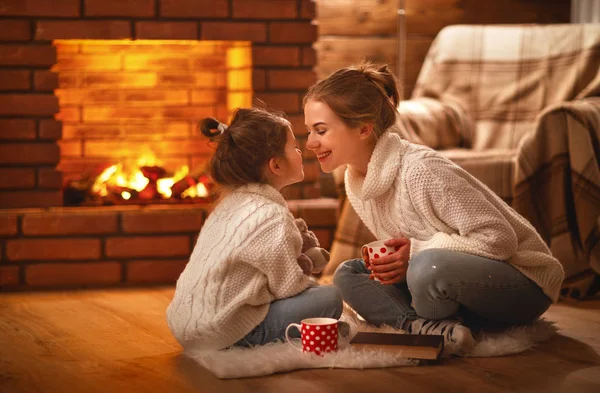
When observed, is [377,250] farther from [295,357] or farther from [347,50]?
[347,50]

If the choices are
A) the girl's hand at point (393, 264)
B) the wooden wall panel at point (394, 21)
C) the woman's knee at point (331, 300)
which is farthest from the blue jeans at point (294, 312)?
the wooden wall panel at point (394, 21)

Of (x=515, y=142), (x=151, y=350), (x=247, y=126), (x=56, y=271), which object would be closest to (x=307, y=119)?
(x=247, y=126)

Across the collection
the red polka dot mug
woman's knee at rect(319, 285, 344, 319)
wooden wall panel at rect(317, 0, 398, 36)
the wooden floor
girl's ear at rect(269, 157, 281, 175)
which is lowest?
the wooden floor

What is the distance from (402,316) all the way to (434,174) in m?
0.36

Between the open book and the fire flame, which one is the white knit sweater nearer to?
the open book

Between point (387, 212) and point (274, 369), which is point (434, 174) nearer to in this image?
point (387, 212)

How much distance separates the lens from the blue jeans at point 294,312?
1930 mm

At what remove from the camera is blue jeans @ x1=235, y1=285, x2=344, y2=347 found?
76.0 inches

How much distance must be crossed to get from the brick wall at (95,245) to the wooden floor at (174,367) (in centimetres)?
49

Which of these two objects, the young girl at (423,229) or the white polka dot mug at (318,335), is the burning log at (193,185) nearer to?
the young girl at (423,229)

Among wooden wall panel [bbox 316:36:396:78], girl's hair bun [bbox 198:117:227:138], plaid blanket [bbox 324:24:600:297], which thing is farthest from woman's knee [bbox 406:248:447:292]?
wooden wall panel [bbox 316:36:396:78]

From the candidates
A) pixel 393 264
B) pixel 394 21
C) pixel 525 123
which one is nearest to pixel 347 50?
pixel 394 21

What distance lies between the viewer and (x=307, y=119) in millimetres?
2104

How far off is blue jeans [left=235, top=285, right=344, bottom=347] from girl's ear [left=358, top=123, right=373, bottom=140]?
36 cm
